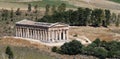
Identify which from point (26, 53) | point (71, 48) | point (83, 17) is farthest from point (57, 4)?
point (26, 53)

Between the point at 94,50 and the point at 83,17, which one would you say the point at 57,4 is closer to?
the point at 83,17

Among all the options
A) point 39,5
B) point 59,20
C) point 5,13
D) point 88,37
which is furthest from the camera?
point 39,5

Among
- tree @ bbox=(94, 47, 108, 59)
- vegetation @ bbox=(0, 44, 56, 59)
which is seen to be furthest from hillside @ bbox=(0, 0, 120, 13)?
tree @ bbox=(94, 47, 108, 59)

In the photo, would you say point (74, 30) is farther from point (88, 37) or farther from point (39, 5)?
point (39, 5)

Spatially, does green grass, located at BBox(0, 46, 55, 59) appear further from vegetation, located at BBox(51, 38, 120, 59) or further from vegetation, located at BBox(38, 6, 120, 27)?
vegetation, located at BBox(38, 6, 120, 27)

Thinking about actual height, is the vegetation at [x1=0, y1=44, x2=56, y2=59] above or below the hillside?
above

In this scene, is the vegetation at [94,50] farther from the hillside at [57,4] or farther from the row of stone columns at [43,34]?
the hillside at [57,4]

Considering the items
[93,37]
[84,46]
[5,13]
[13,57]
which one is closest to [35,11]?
[5,13]
